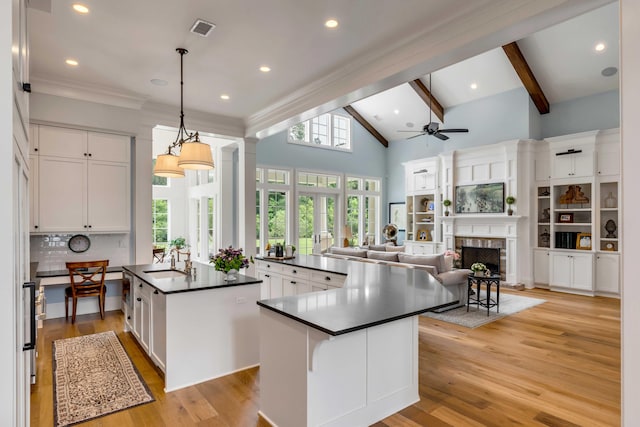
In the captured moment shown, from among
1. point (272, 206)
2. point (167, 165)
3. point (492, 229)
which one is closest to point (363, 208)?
point (272, 206)

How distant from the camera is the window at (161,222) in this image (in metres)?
10.7

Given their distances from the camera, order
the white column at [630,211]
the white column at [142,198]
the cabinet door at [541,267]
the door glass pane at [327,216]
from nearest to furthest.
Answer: the white column at [630,211], the white column at [142,198], the cabinet door at [541,267], the door glass pane at [327,216]

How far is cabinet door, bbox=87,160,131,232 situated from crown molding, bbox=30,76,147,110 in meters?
0.86

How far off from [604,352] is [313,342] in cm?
362

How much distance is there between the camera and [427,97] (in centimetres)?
897

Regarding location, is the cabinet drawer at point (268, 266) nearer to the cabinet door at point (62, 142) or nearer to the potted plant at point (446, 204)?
the cabinet door at point (62, 142)

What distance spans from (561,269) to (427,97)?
15.9ft

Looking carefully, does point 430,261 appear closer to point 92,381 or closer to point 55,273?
point 92,381

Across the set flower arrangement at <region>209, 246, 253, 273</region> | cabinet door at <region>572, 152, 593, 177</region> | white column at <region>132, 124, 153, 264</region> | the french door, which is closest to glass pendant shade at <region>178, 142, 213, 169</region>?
flower arrangement at <region>209, 246, 253, 273</region>

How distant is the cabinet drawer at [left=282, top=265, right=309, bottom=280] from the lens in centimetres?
453

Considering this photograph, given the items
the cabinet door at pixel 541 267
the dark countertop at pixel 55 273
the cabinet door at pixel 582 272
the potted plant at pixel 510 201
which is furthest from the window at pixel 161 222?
the cabinet door at pixel 582 272

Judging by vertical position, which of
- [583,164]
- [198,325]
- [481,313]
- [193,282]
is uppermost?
[583,164]

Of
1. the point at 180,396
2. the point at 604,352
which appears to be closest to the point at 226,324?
the point at 180,396

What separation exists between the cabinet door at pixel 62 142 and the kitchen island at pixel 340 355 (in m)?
4.10
